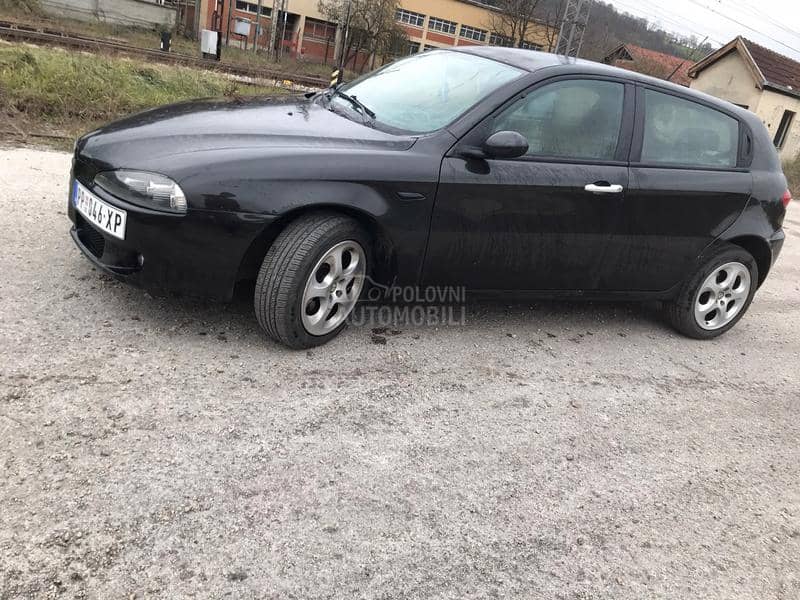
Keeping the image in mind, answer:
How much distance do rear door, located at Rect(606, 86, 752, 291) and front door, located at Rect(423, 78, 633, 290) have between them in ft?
0.44

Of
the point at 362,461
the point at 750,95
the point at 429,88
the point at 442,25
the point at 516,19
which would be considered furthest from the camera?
the point at 442,25

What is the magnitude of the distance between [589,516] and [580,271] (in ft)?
5.93

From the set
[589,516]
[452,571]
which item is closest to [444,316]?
[589,516]

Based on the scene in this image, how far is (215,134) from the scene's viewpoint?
327 centimetres

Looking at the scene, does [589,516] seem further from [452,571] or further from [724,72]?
[724,72]

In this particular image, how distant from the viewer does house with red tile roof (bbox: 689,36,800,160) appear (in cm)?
2888

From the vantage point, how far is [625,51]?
155 ft

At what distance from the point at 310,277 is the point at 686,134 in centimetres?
268

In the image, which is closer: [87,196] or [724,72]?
[87,196]

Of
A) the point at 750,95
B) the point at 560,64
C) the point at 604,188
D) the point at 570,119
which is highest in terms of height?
the point at 750,95

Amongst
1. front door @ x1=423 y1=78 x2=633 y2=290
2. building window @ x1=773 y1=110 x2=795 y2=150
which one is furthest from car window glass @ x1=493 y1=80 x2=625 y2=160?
building window @ x1=773 y1=110 x2=795 y2=150

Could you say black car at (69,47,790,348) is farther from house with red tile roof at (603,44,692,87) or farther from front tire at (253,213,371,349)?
house with red tile roof at (603,44,692,87)

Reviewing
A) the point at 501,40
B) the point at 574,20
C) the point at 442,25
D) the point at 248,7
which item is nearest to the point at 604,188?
the point at 574,20

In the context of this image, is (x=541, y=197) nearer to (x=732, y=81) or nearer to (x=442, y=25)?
(x=732, y=81)
